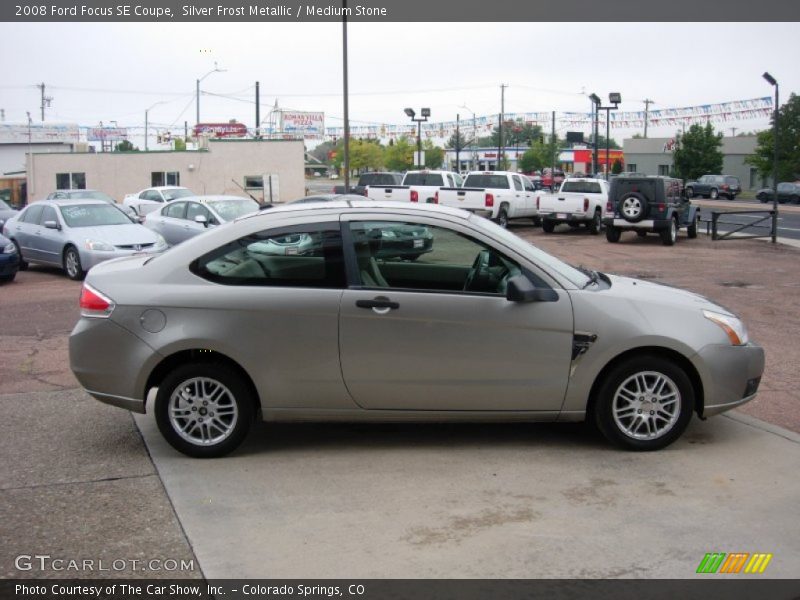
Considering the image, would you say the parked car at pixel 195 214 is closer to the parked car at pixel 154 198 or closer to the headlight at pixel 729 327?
the parked car at pixel 154 198

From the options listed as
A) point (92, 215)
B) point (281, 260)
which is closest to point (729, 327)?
point (281, 260)

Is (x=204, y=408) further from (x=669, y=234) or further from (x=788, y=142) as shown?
(x=788, y=142)

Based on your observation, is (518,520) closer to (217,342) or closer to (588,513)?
(588,513)

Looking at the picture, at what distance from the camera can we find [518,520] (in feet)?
16.0

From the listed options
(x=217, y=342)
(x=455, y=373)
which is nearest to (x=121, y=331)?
(x=217, y=342)

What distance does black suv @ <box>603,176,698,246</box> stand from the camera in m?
24.7

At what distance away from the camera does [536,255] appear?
6.10 meters

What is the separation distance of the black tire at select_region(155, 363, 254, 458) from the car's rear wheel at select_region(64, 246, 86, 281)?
38.0 feet

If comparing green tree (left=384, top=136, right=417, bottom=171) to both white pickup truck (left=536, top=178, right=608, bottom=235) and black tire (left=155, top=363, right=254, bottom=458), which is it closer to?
white pickup truck (left=536, top=178, right=608, bottom=235)

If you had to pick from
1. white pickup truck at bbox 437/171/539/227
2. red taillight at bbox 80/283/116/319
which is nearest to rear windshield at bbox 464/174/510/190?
white pickup truck at bbox 437/171/539/227

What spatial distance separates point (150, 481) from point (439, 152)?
333ft

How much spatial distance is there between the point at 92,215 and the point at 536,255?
1356cm

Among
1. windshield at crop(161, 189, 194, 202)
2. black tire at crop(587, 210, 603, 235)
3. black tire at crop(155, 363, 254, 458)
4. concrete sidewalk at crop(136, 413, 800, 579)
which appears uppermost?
windshield at crop(161, 189, 194, 202)

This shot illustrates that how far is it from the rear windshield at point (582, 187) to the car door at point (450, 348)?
25403 mm
